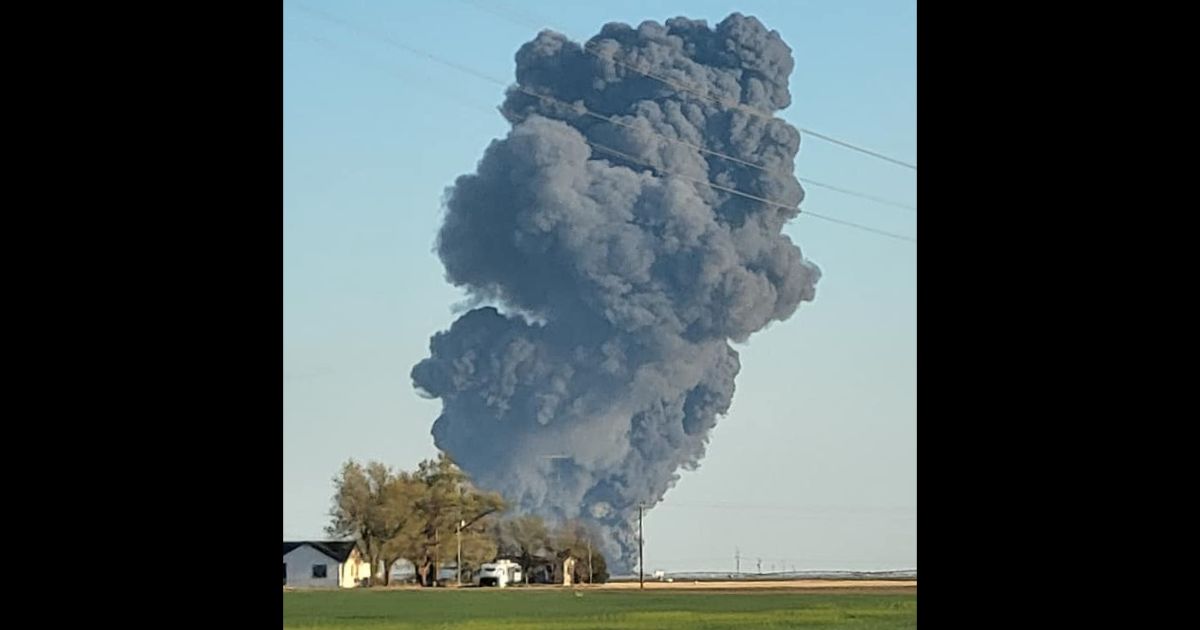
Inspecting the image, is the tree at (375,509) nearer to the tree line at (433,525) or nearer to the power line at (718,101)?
the tree line at (433,525)

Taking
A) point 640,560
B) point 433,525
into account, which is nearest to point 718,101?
point 640,560

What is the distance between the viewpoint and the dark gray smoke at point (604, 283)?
2322cm

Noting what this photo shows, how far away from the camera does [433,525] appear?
18.5 m

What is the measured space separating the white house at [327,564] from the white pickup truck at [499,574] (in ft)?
4.03

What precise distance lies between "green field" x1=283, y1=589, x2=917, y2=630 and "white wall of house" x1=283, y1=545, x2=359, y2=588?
224 millimetres

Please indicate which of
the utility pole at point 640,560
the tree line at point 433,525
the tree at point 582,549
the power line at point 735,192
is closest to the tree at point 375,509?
the tree line at point 433,525

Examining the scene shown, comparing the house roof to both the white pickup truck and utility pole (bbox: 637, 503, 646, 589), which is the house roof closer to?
the white pickup truck

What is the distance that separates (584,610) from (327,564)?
3.04 meters

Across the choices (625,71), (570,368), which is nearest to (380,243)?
(570,368)

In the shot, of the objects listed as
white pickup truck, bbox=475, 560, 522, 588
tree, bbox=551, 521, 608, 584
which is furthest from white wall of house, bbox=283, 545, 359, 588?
tree, bbox=551, 521, 608, 584
